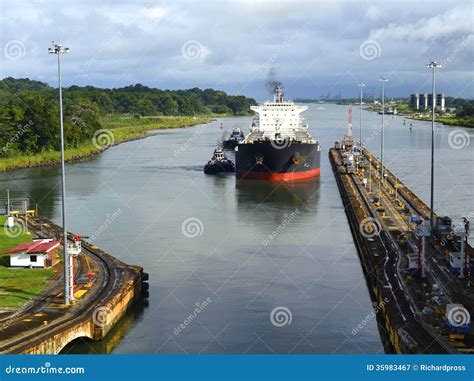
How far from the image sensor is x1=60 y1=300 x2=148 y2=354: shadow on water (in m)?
16.4

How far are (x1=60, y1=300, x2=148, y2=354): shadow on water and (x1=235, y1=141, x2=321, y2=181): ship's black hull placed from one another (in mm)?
28765

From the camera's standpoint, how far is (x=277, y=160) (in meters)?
47.6

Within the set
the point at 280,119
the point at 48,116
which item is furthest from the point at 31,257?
the point at 48,116

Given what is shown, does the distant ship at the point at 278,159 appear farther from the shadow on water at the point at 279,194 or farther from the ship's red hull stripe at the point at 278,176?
the shadow on water at the point at 279,194

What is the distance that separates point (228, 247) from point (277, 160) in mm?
20554

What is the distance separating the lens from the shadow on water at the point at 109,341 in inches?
645

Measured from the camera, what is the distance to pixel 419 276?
19.6 m

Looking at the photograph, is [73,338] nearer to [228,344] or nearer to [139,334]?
[139,334]

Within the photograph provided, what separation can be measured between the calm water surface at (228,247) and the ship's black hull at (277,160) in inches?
A: 47.5

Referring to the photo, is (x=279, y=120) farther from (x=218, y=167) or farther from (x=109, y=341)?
(x=109, y=341)

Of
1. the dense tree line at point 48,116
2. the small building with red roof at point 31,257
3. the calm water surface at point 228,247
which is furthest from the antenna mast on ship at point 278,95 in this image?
the small building with red roof at point 31,257

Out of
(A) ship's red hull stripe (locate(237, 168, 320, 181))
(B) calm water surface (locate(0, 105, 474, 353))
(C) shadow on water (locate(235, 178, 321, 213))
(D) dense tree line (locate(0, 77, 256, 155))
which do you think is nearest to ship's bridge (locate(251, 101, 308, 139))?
(B) calm water surface (locate(0, 105, 474, 353))

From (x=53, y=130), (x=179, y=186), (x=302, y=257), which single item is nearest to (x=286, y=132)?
(x=179, y=186)

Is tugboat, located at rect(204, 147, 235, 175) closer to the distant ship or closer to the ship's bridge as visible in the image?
the distant ship
